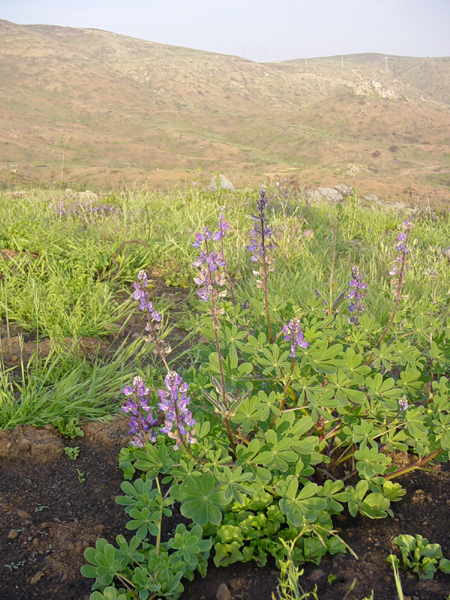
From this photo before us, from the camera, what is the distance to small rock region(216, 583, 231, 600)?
1.50 meters

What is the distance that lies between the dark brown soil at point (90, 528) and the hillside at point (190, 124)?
31.4 feet

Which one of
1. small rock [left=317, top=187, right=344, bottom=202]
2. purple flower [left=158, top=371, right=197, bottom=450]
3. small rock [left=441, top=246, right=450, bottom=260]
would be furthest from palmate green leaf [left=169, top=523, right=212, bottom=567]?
small rock [left=317, top=187, right=344, bottom=202]

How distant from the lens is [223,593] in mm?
1514

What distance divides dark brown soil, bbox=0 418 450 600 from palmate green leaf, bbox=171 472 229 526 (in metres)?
0.31

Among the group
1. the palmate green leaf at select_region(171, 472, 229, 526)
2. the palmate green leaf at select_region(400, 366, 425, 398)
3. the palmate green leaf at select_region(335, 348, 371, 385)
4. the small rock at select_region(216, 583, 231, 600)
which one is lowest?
the small rock at select_region(216, 583, 231, 600)

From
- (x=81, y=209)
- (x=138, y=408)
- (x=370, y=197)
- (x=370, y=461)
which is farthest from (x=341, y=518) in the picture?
(x=370, y=197)

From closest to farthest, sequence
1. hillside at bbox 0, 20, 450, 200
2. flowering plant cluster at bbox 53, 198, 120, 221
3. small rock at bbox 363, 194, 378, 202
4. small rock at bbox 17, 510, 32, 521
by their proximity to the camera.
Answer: small rock at bbox 17, 510, 32, 521 < flowering plant cluster at bbox 53, 198, 120, 221 < small rock at bbox 363, 194, 378, 202 < hillside at bbox 0, 20, 450, 200

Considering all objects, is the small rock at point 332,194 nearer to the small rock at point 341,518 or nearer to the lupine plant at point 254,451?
the lupine plant at point 254,451

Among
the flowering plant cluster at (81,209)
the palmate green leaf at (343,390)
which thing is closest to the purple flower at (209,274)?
the palmate green leaf at (343,390)

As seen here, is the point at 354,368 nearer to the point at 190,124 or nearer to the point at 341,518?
the point at 341,518

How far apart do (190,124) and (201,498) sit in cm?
3603

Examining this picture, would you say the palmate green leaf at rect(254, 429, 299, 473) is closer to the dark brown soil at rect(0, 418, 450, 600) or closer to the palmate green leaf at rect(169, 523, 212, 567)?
the palmate green leaf at rect(169, 523, 212, 567)

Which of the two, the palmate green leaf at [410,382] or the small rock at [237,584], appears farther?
the palmate green leaf at [410,382]

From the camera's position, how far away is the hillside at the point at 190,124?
771 inches
